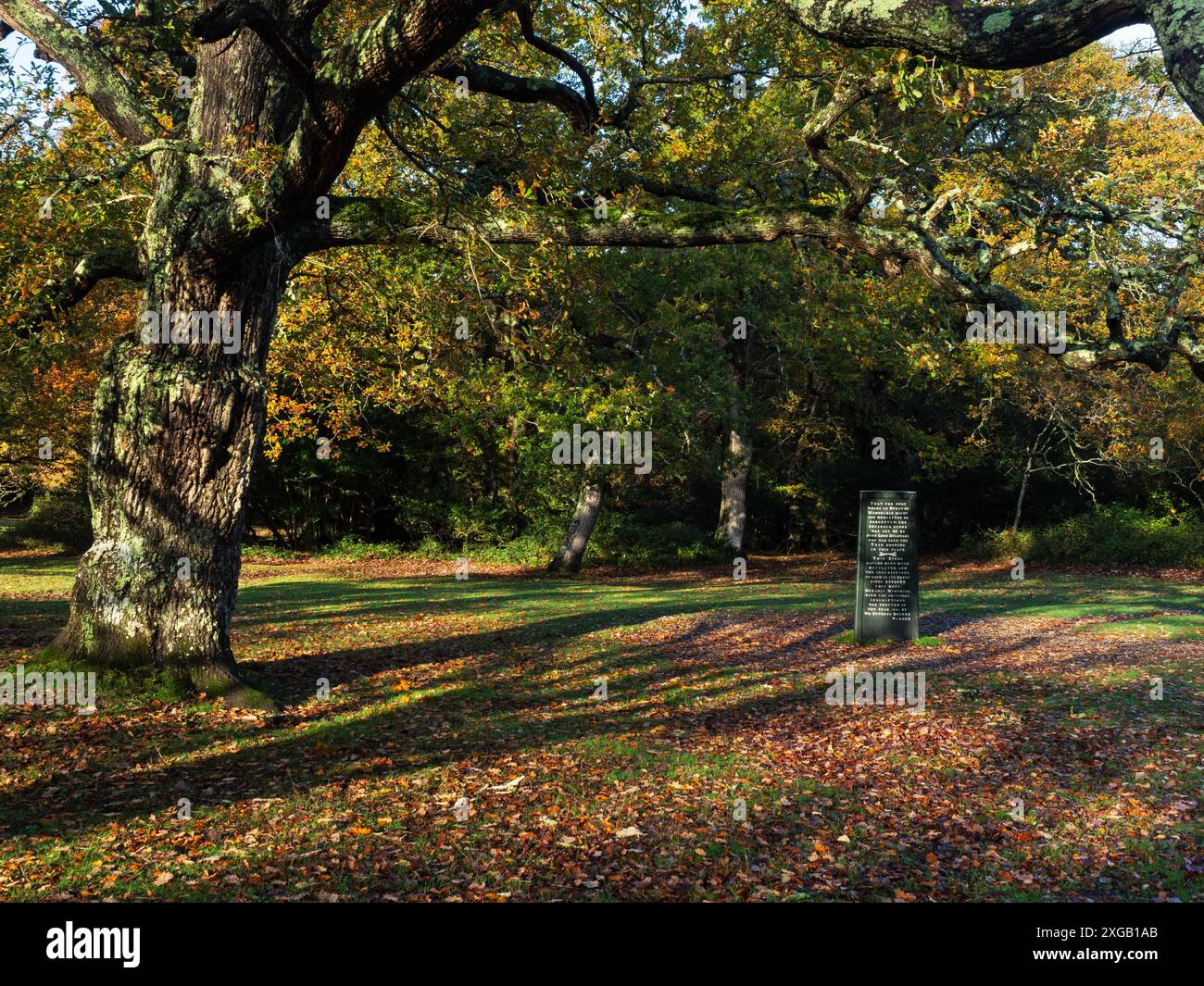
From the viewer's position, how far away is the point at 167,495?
9.85 metres

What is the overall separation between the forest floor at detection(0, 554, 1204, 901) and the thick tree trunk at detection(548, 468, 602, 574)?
41.1 feet

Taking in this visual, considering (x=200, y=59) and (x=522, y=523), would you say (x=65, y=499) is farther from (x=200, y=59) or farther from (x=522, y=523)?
(x=200, y=59)

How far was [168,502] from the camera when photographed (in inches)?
388

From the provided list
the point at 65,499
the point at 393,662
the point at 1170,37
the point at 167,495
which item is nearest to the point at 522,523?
the point at 65,499

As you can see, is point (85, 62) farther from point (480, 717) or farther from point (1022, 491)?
point (1022, 491)

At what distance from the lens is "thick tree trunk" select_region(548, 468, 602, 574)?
28531mm
